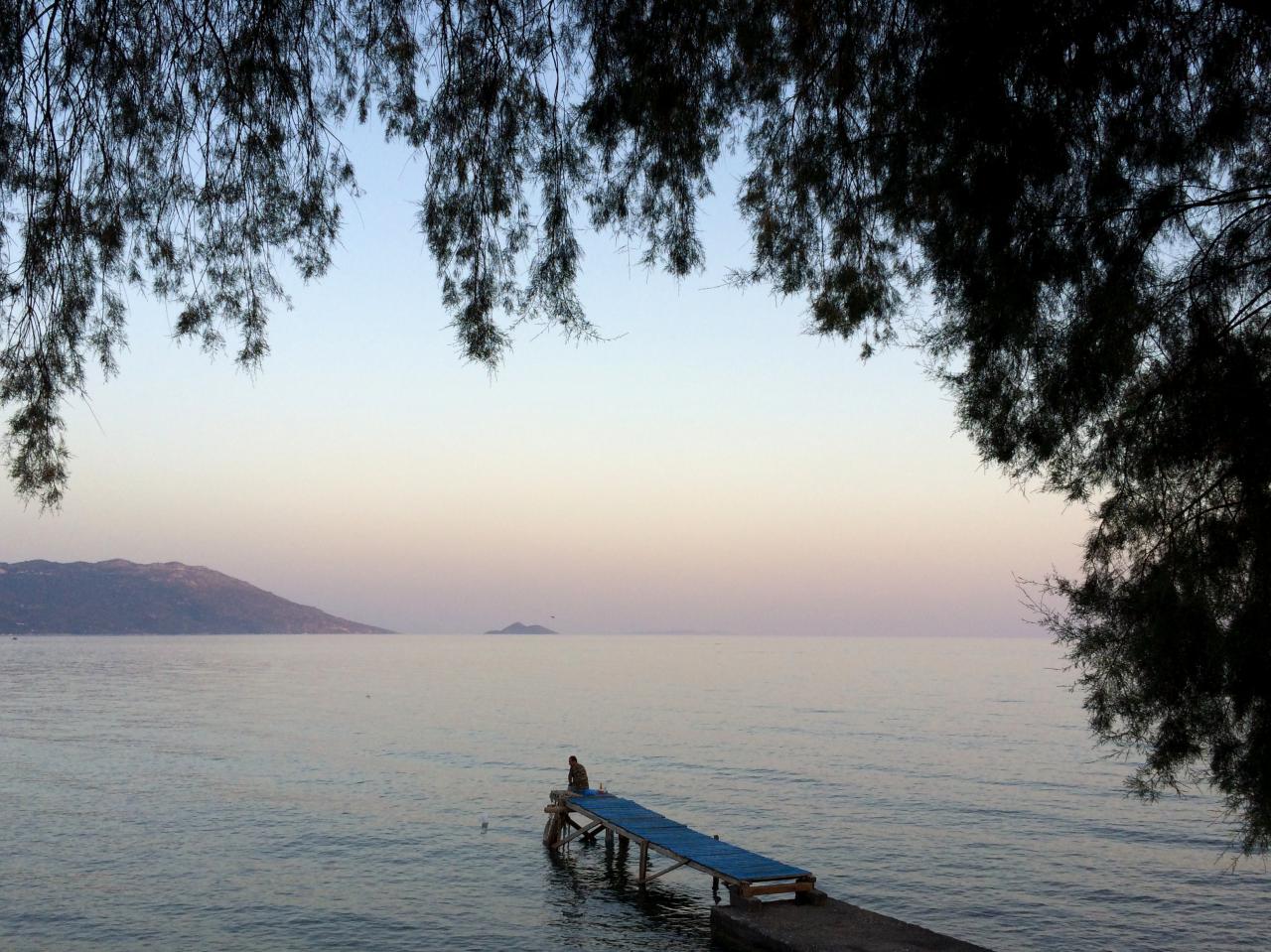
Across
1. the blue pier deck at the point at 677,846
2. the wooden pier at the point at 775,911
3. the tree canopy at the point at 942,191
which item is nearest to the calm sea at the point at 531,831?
the blue pier deck at the point at 677,846

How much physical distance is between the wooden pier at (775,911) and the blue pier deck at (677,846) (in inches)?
0.9

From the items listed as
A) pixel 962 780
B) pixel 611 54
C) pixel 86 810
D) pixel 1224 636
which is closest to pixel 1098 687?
pixel 1224 636

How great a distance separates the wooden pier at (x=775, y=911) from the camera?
19719mm

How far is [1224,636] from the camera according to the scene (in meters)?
8.84

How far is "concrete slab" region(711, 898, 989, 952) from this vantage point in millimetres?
19422

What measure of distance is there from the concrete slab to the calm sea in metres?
1.91

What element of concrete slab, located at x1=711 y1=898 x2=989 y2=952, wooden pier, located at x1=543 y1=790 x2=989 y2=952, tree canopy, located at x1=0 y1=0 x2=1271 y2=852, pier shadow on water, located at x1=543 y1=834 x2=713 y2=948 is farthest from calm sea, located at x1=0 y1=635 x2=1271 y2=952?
tree canopy, located at x1=0 y1=0 x2=1271 y2=852

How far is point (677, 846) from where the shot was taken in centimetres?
2658

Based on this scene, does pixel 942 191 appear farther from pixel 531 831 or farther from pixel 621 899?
pixel 531 831

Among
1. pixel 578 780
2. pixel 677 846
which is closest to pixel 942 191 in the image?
pixel 677 846

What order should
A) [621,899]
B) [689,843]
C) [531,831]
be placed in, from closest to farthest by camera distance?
[689,843]
[621,899]
[531,831]

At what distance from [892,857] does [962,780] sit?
18795 mm

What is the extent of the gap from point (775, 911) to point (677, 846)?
15.7 feet

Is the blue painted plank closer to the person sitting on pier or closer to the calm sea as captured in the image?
the person sitting on pier
